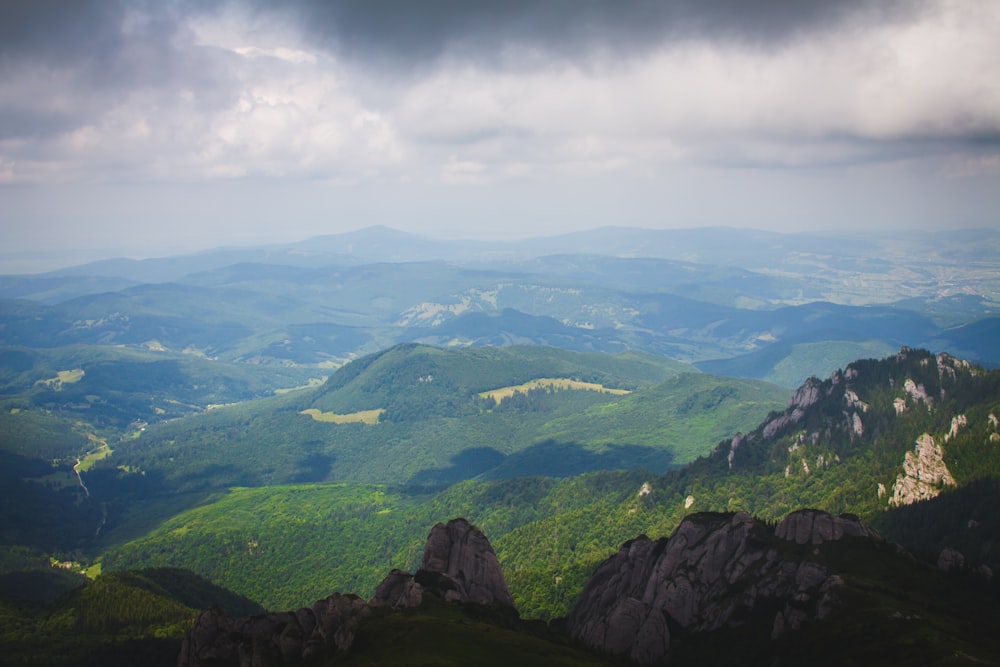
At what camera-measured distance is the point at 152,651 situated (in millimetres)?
137000

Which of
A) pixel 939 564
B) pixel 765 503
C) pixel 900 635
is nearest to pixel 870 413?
pixel 765 503

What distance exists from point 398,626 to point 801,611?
4940 centimetres

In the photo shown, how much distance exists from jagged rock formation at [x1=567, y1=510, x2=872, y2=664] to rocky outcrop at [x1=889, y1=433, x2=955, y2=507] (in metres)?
52.2

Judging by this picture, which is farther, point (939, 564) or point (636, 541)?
point (636, 541)

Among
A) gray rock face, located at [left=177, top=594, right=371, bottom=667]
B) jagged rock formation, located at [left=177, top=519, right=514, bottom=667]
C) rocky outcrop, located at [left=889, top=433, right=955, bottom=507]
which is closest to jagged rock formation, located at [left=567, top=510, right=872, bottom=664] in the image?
jagged rock formation, located at [left=177, top=519, right=514, bottom=667]

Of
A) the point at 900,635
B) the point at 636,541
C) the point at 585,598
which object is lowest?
the point at 585,598

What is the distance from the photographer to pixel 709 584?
112m

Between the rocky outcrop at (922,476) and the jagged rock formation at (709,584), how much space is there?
5222 centimetres

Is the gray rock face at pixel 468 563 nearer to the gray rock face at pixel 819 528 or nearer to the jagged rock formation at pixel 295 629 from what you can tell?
the jagged rock formation at pixel 295 629

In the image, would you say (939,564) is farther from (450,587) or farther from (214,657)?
(214,657)

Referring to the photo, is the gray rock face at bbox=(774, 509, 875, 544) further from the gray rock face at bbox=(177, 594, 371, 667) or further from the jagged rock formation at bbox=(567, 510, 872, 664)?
the gray rock face at bbox=(177, 594, 371, 667)

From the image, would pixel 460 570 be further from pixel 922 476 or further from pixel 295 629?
pixel 922 476

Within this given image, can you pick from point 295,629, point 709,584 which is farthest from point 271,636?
point 709,584

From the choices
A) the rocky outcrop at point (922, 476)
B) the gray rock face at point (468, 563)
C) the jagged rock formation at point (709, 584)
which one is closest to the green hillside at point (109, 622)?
the gray rock face at point (468, 563)
